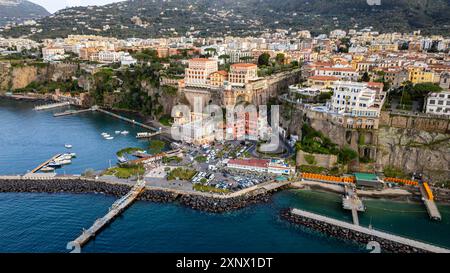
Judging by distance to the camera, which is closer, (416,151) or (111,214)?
(111,214)

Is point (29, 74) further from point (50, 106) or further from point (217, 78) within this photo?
point (217, 78)

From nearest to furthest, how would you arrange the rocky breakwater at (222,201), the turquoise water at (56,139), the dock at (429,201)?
1. the dock at (429,201)
2. the rocky breakwater at (222,201)
3. the turquoise water at (56,139)

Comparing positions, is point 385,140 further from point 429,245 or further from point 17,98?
point 17,98

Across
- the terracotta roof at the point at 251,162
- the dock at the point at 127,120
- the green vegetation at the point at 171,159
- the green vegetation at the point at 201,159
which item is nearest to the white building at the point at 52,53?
the dock at the point at 127,120

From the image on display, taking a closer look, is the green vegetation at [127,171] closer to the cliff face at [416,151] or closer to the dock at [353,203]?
the dock at [353,203]

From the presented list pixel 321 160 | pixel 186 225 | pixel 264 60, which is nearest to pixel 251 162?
pixel 321 160

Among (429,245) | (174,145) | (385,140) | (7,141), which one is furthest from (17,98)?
Result: (429,245)
